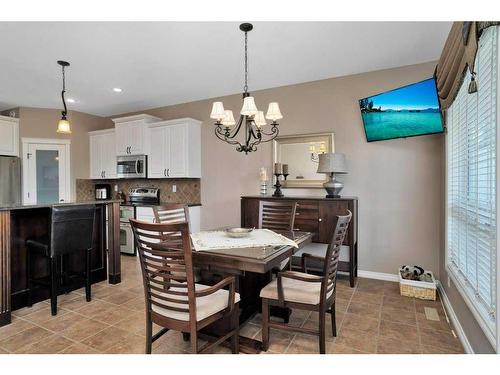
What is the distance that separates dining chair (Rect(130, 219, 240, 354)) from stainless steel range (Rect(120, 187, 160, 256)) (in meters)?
3.34

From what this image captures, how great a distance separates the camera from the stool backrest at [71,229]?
2678mm

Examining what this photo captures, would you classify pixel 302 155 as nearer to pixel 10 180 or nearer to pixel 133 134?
pixel 133 134

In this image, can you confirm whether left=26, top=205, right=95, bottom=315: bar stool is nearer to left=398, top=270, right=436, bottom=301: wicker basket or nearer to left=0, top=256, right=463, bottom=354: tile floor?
left=0, top=256, right=463, bottom=354: tile floor

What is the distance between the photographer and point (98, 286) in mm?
3457

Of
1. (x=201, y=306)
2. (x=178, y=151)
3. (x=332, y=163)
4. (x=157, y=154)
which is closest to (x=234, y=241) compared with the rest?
(x=201, y=306)

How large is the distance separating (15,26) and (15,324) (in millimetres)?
2682

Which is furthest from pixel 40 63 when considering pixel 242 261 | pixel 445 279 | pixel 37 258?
pixel 445 279

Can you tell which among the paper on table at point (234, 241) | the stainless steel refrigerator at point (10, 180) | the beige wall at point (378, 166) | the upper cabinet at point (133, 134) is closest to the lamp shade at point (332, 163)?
the beige wall at point (378, 166)

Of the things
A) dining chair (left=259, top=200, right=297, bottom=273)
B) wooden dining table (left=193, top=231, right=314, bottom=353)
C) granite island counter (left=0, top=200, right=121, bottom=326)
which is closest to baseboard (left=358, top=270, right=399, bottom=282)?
dining chair (left=259, top=200, right=297, bottom=273)

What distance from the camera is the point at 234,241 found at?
2.28 meters

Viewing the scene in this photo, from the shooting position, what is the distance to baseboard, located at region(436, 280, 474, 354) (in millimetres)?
1999

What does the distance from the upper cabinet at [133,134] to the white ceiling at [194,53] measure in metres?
0.72

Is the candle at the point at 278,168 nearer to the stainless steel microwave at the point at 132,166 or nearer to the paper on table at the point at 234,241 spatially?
the paper on table at the point at 234,241
